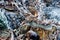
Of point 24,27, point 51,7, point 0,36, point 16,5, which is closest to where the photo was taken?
point 0,36

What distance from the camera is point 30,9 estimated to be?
3.08 metres

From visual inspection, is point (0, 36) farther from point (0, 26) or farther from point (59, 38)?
point (59, 38)

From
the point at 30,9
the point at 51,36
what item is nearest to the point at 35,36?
the point at 51,36

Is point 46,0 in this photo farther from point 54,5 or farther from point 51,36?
point 51,36

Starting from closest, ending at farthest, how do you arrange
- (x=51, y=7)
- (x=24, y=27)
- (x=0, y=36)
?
(x=0, y=36) → (x=24, y=27) → (x=51, y=7)

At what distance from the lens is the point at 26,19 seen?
2.82m

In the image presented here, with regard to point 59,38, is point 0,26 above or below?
above

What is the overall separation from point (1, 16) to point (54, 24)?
0.61 metres

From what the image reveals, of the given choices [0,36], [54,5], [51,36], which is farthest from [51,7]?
[0,36]

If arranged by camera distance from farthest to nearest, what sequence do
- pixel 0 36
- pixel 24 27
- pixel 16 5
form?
1. pixel 16 5
2. pixel 24 27
3. pixel 0 36

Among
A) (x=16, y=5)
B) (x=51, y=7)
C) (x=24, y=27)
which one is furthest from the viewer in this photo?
(x=51, y=7)

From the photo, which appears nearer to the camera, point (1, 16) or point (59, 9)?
point (1, 16)

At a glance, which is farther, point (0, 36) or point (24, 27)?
point (24, 27)

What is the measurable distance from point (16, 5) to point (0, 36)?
0.69 metres
